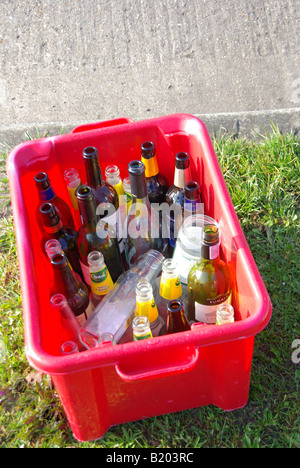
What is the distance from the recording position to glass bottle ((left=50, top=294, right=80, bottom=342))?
141 centimetres

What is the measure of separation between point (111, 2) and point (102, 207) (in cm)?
230

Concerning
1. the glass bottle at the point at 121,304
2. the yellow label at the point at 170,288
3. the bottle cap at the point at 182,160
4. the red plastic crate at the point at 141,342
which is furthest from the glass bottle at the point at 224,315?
the bottle cap at the point at 182,160

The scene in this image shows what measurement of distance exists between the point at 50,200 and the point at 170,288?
21.2 inches

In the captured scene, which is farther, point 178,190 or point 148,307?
point 178,190

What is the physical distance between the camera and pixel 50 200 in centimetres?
167

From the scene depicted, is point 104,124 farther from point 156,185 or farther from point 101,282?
point 101,282

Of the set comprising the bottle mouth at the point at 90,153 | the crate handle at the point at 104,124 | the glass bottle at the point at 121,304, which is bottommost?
the glass bottle at the point at 121,304

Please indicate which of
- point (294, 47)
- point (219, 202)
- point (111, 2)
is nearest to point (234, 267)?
point (219, 202)

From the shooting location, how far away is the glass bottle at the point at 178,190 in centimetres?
165

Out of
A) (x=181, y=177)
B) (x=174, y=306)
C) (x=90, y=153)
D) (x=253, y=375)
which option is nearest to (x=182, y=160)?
(x=181, y=177)

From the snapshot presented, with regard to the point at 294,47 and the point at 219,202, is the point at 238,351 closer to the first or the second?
the point at 219,202

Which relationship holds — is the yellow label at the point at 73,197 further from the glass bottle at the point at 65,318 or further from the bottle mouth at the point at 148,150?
the glass bottle at the point at 65,318

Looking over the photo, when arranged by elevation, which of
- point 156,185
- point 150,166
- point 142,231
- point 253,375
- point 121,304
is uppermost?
point 150,166

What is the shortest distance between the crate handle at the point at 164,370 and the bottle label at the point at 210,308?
22cm
